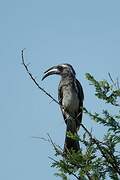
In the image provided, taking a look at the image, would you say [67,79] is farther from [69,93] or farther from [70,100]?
[70,100]

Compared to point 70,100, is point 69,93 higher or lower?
higher

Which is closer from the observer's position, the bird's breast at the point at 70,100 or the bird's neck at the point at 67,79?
the bird's breast at the point at 70,100

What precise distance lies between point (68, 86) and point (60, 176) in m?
5.42

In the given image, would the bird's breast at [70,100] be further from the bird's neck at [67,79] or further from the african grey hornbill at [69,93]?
the bird's neck at [67,79]

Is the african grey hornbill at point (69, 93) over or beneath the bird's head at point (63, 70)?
beneath

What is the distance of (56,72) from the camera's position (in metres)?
11.1

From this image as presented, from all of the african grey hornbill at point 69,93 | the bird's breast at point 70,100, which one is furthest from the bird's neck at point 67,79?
the bird's breast at point 70,100

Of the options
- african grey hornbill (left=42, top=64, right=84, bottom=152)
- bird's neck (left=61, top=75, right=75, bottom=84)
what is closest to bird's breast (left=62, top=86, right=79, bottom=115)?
african grey hornbill (left=42, top=64, right=84, bottom=152)

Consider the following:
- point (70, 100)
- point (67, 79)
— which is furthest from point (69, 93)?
point (67, 79)

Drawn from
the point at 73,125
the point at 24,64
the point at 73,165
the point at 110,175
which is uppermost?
the point at 73,125

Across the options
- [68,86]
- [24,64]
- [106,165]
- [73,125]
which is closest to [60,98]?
[68,86]

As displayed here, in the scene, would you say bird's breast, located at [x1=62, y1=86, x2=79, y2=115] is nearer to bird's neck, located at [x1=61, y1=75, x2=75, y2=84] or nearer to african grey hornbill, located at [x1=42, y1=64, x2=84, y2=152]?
african grey hornbill, located at [x1=42, y1=64, x2=84, y2=152]

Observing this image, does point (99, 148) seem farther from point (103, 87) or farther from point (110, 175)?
point (103, 87)

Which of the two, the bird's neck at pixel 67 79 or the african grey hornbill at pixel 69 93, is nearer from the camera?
the african grey hornbill at pixel 69 93
